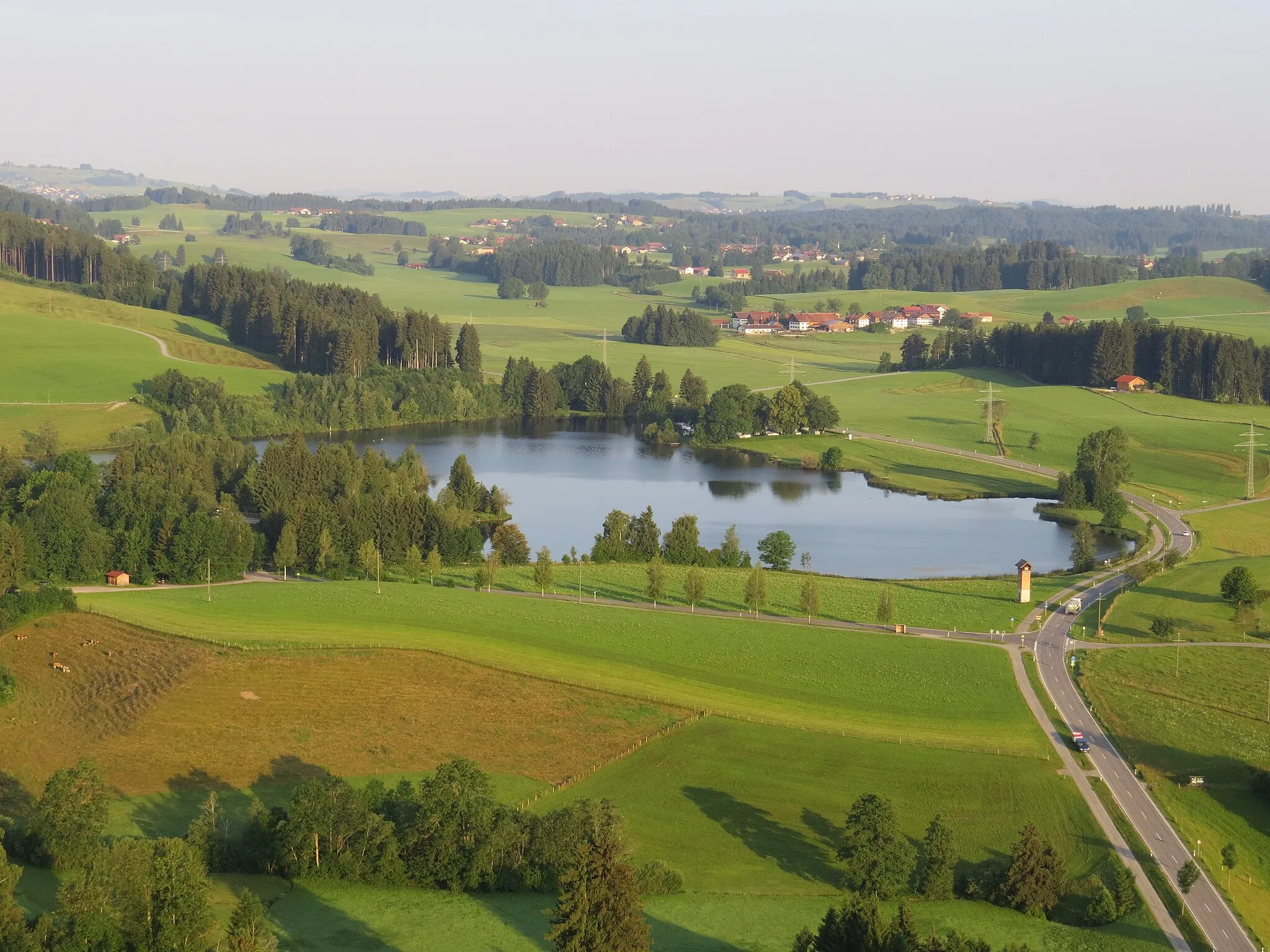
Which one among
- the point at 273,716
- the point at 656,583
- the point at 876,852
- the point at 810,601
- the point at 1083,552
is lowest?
the point at 273,716

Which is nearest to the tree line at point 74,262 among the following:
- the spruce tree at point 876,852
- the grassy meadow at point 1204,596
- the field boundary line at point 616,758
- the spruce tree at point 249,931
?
the grassy meadow at point 1204,596

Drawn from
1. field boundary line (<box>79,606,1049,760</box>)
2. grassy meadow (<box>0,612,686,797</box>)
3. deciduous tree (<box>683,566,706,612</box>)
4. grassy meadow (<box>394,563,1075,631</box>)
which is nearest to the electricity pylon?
grassy meadow (<box>394,563,1075,631</box>)

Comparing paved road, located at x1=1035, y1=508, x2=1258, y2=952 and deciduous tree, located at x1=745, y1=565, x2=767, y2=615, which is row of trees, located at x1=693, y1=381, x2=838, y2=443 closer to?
paved road, located at x1=1035, y1=508, x2=1258, y2=952

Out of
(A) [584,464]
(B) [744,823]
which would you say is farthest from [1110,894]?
(A) [584,464]

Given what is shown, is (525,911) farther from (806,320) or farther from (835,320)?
(835,320)

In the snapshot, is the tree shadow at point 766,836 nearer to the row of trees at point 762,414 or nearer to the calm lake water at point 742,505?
the calm lake water at point 742,505

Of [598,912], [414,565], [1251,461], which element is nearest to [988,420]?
[1251,461]
